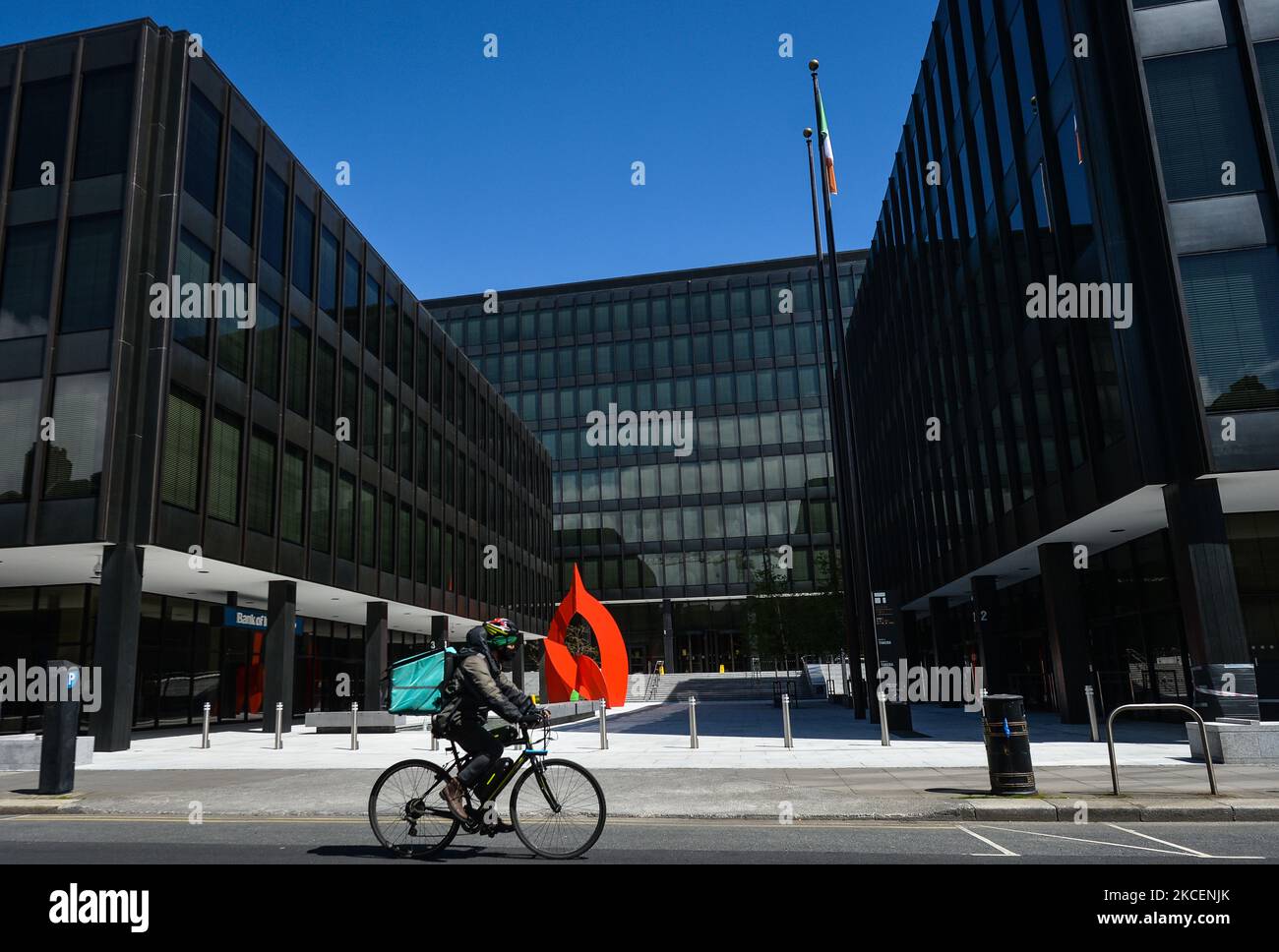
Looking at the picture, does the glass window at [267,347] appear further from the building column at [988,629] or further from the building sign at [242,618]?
the building column at [988,629]

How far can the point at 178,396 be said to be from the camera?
22.3 metres

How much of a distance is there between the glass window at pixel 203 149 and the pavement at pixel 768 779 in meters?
14.2

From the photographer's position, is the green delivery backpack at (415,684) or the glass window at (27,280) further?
the glass window at (27,280)

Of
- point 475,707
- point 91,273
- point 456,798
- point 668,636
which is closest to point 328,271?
point 91,273

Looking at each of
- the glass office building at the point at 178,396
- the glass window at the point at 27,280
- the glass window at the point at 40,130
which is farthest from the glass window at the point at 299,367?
the glass window at the point at 40,130

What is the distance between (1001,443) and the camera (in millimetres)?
25203

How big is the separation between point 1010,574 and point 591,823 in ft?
84.4

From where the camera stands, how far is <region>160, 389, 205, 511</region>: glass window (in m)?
21.6

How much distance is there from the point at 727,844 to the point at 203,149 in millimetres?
23555

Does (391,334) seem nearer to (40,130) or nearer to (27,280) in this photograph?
(40,130)

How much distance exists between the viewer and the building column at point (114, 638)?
67.2 ft

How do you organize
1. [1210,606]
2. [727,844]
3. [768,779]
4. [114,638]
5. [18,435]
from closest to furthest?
[727,844] → [768,779] → [1210,606] → [114,638] → [18,435]
